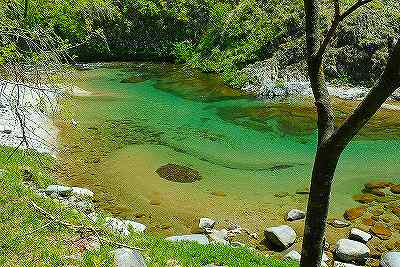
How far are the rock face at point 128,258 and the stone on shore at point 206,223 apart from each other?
167 inches

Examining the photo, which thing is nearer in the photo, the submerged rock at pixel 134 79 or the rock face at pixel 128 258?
the rock face at pixel 128 258

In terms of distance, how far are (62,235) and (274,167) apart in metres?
10.3

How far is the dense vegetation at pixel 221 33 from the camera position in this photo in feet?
102

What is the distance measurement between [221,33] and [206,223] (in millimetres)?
28442

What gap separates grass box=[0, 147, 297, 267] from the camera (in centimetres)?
866

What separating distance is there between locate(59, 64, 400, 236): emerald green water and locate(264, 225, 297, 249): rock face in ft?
2.99

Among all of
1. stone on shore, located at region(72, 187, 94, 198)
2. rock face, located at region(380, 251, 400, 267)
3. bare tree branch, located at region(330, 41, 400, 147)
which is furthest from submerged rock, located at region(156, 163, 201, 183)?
bare tree branch, located at region(330, 41, 400, 147)

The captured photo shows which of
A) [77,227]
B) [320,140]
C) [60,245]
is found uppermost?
[320,140]

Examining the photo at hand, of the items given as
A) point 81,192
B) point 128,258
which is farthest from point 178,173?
point 128,258

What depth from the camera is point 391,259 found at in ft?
35.9

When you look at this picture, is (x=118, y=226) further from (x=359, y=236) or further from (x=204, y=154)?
(x=204, y=154)

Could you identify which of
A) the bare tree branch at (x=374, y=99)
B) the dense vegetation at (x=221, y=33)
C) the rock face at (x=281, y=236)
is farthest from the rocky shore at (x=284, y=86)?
the bare tree branch at (x=374, y=99)

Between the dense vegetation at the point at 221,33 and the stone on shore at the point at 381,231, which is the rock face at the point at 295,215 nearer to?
the stone on shore at the point at 381,231

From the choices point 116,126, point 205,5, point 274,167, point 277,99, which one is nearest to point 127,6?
point 205,5
